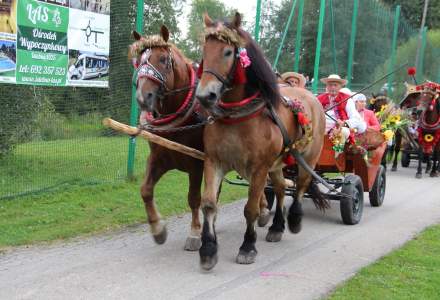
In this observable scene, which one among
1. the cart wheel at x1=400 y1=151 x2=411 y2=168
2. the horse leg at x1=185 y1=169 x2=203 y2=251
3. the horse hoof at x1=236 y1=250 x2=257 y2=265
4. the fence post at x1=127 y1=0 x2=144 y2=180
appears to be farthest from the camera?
the cart wheel at x1=400 y1=151 x2=411 y2=168

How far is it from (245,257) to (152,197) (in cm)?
106

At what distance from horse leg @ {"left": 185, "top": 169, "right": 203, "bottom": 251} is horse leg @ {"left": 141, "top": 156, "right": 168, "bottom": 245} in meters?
0.29

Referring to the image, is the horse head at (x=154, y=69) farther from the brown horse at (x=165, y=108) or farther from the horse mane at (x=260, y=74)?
the horse mane at (x=260, y=74)

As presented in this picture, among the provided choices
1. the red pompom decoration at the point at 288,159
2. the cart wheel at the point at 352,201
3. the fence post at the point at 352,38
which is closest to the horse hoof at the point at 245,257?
the red pompom decoration at the point at 288,159

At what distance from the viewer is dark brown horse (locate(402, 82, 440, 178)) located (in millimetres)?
11930

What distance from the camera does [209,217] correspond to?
15.8 ft

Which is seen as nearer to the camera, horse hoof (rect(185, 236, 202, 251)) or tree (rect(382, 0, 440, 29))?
horse hoof (rect(185, 236, 202, 251))

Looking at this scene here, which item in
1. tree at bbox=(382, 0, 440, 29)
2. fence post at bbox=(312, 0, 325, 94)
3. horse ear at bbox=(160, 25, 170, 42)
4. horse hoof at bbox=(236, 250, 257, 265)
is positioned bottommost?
horse hoof at bbox=(236, 250, 257, 265)

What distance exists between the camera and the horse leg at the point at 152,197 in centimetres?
525

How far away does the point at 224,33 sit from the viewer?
4.34 metres

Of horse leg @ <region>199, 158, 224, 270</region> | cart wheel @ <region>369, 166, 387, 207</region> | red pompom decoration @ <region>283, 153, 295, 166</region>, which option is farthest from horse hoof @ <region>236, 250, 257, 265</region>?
cart wheel @ <region>369, 166, 387, 207</region>

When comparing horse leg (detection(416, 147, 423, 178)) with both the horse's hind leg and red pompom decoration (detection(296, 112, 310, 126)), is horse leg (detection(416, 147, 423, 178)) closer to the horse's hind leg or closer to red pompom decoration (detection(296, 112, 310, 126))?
the horse's hind leg

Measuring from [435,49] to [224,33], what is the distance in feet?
75.0

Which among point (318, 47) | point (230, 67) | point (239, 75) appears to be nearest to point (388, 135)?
point (239, 75)
